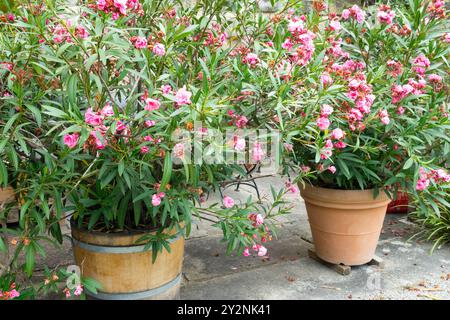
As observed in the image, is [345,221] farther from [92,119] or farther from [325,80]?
[92,119]

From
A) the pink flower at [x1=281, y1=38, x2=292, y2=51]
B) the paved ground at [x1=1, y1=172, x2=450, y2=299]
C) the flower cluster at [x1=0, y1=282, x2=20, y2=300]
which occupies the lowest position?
the paved ground at [x1=1, y1=172, x2=450, y2=299]

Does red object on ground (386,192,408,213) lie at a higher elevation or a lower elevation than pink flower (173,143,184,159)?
lower

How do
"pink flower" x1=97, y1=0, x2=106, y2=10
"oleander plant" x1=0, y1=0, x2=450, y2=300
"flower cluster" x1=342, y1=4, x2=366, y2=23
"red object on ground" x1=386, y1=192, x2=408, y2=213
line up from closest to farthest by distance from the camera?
"pink flower" x1=97, y1=0, x2=106, y2=10 < "oleander plant" x1=0, y1=0, x2=450, y2=300 < "flower cluster" x1=342, y1=4, x2=366, y2=23 < "red object on ground" x1=386, y1=192, x2=408, y2=213

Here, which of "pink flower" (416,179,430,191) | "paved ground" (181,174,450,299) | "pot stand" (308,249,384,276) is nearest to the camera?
"pink flower" (416,179,430,191)

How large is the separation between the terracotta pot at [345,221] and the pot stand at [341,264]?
0.11 ft

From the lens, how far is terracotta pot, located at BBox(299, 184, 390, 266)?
2.46 meters

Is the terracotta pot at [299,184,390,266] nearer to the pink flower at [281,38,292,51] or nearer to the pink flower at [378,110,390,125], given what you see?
the pink flower at [378,110,390,125]

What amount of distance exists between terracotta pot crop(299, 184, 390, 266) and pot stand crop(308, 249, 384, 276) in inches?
1.4

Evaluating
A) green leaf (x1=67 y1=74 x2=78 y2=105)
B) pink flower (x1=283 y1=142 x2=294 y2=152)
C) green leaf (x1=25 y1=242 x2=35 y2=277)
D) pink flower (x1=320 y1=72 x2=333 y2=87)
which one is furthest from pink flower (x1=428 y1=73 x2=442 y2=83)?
green leaf (x1=25 y1=242 x2=35 y2=277)

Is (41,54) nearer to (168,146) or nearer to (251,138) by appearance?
(168,146)

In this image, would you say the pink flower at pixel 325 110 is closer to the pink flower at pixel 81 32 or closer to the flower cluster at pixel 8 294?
the pink flower at pixel 81 32

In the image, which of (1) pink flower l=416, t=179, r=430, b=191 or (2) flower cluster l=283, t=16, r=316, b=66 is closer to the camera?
(2) flower cluster l=283, t=16, r=316, b=66

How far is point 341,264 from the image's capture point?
259 centimetres

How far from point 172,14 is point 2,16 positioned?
68 cm
